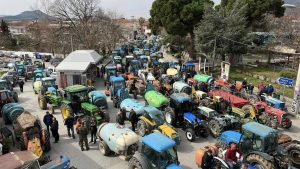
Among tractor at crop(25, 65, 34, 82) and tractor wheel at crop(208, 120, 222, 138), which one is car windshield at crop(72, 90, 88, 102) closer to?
tractor wheel at crop(208, 120, 222, 138)

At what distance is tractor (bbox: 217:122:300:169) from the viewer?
9.97 m

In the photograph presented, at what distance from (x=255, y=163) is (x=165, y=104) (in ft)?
23.7

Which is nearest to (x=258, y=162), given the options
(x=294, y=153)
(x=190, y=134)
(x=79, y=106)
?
(x=294, y=153)

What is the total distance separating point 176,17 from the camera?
35.3 meters

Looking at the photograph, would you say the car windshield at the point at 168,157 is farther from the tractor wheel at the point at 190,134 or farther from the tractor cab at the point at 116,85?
the tractor cab at the point at 116,85

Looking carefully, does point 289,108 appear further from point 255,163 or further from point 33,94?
point 33,94

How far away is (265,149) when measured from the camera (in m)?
10.6

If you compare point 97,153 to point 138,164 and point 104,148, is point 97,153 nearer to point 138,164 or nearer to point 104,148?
point 104,148

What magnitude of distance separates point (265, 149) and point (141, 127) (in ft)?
19.4

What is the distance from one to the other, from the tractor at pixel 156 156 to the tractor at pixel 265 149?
287 centimetres

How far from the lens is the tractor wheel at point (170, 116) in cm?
1480

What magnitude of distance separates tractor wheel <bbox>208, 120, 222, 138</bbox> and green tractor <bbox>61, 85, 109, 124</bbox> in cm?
564

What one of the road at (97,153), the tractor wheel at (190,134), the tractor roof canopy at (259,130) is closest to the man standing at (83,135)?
the road at (97,153)

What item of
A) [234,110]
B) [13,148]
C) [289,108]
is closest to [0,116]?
[13,148]
